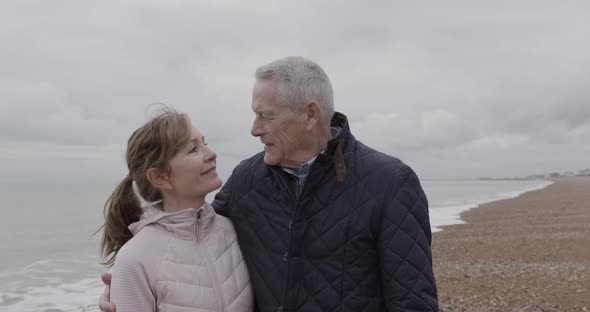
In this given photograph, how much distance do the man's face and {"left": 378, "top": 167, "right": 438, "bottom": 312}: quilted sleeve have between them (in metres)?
0.58

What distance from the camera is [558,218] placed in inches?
997

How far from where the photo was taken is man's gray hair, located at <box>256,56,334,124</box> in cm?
→ 276

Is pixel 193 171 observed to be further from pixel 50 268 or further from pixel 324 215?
pixel 50 268

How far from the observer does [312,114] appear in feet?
9.20

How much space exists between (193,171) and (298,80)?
746 millimetres

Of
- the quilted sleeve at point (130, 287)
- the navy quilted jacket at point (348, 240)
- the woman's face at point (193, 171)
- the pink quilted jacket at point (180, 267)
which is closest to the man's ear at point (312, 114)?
the navy quilted jacket at point (348, 240)

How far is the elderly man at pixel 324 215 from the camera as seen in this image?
8.43 feet

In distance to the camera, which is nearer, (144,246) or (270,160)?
(144,246)

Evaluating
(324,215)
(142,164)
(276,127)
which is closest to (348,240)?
(324,215)

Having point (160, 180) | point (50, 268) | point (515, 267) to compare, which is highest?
point (160, 180)

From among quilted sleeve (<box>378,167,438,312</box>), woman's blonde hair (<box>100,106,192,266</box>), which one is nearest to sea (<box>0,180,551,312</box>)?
woman's blonde hair (<box>100,106,192,266</box>)

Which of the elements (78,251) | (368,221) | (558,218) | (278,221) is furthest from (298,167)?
(558,218)

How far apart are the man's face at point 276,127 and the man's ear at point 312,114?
0.03m

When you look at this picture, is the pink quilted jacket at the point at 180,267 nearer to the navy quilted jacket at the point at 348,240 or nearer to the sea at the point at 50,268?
the navy quilted jacket at the point at 348,240
